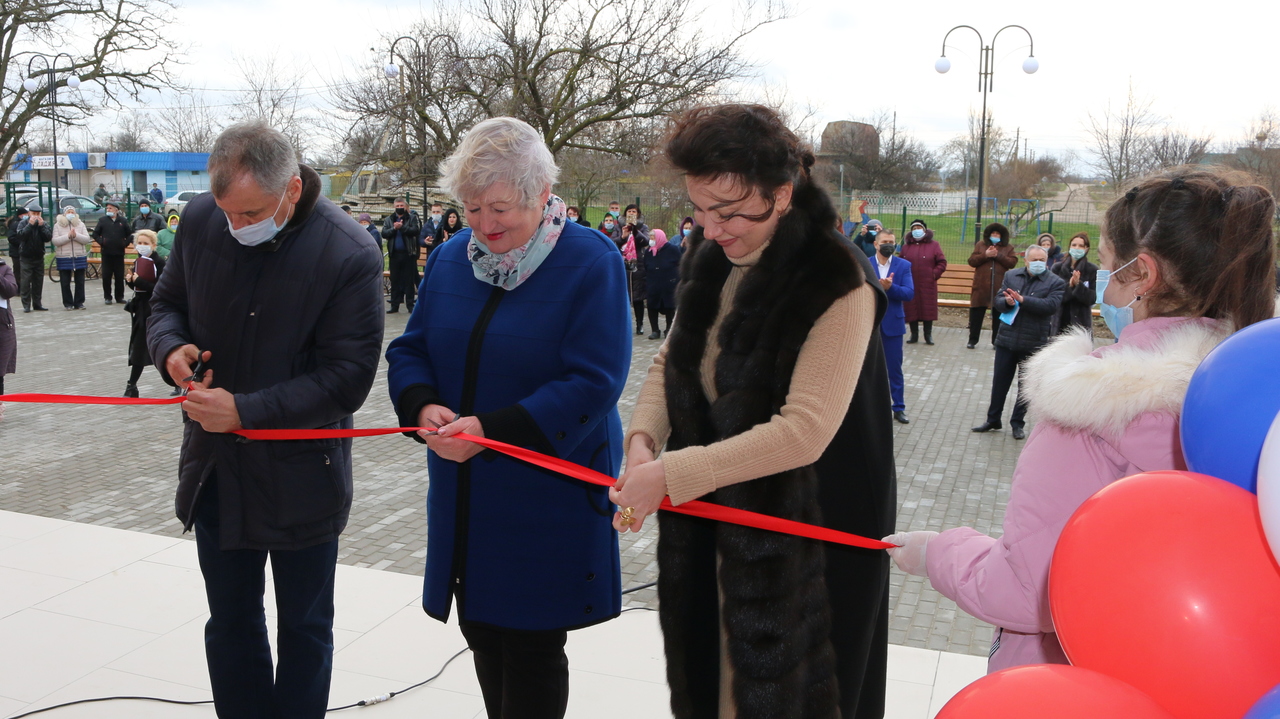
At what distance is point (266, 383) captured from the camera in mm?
2617

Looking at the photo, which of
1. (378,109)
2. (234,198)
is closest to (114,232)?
(378,109)

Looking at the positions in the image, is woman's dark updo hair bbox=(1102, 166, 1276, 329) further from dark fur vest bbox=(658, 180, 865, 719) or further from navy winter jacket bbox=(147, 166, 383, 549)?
navy winter jacket bbox=(147, 166, 383, 549)

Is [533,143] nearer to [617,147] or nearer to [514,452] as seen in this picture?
[514,452]

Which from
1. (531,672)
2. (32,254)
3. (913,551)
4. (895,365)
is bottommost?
(531,672)

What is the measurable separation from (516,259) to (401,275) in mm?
14126

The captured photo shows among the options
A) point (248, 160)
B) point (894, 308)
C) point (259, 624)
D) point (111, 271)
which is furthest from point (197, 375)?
point (111, 271)

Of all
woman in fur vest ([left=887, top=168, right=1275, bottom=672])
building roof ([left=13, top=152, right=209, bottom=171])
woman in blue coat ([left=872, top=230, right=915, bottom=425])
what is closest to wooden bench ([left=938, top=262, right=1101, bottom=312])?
woman in blue coat ([left=872, top=230, right=915, bottom=425])

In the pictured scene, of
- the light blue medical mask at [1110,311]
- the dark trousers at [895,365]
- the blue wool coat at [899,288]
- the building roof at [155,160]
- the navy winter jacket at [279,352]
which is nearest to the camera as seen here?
the light blue medical mask at [1110,311]

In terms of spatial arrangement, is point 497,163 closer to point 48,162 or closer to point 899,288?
point 899,288

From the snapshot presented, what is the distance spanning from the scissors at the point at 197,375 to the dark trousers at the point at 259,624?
274 mm

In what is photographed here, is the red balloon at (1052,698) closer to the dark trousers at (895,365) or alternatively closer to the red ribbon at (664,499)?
the red ribbon at (664,499)

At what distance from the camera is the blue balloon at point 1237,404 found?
129 cm

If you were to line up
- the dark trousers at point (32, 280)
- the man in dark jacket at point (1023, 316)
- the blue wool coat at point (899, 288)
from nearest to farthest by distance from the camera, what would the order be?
the man in dark jacket at point (1023, 316) < the blue wool coat at point (899, 288) < the dark trousers at point (32, 280)

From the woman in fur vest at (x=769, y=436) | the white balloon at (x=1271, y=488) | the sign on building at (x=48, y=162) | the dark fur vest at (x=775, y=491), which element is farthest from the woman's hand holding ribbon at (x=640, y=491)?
the sign on building at (x=48, y=162)
